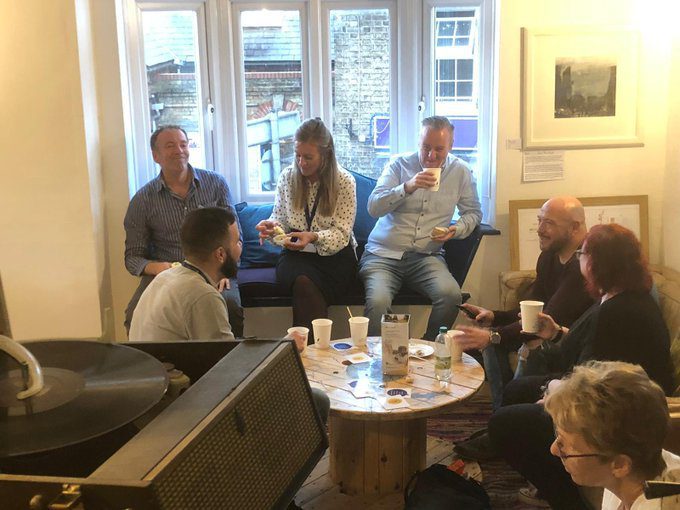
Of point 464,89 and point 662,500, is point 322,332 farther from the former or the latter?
point 464,89

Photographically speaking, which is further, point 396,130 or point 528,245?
point 396,130

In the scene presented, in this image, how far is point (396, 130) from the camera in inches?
169

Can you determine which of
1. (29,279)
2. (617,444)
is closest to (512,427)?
(617,444)

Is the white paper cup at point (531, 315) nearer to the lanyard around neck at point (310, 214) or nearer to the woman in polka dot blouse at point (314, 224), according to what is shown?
the woman in polka dot blouse at point (314, 224)

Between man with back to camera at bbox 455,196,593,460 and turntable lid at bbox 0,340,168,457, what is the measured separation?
2.00m

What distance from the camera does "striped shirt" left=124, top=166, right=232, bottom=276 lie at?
144 inches

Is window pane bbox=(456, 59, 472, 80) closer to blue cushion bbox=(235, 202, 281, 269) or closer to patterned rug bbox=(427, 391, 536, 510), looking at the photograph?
blue cushion bbox=(235, 202, 281, 269)

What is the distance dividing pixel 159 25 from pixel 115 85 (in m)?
0.53

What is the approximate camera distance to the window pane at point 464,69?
13.6ft

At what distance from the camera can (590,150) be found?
12.7 ft

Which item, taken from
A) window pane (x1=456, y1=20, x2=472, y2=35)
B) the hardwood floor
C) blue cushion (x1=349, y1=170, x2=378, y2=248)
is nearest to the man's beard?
the hardwood floor

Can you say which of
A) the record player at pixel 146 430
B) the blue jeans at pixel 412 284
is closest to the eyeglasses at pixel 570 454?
the record player at pixel 146 430

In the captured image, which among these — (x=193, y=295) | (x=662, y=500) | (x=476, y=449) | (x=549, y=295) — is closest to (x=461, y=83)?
(x=549, y=295)

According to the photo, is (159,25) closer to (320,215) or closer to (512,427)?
(320,215)
